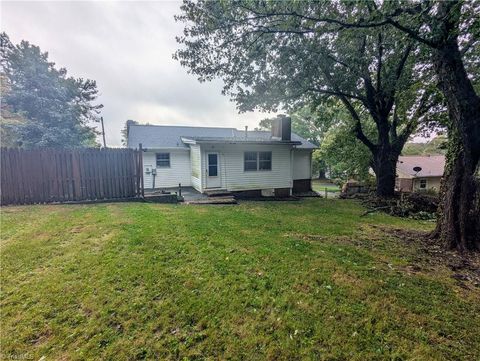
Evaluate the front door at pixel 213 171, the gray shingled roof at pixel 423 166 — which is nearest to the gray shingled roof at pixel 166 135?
the front door at pixel 213 171

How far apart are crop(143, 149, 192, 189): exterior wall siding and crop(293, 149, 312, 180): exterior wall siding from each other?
278 inches

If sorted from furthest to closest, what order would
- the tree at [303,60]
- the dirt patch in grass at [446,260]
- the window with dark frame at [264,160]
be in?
the window with dark frame at [264,160]
the tree at [303,60]
the dirt patch in grass at [446,260]

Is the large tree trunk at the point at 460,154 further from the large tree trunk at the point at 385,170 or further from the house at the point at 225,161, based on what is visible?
the house at the point at 225,161

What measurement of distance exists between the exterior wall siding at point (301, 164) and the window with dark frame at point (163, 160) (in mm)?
8297

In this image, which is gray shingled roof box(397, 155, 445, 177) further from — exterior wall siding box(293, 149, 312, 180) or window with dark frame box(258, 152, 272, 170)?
window with dark frame box(258, 152, 272, 170)

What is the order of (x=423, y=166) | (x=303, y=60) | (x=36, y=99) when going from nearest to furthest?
(x=303, y=60)
(x=36, y=99)
(x=423, y=166)

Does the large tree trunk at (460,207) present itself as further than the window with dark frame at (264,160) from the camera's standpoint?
No

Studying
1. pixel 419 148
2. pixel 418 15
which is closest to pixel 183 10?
pixel 418 15

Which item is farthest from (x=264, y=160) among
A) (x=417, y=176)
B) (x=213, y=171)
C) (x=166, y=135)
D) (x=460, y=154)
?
(x=417, y=176)

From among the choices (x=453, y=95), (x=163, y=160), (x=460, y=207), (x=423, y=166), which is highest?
(x=453, y=95)

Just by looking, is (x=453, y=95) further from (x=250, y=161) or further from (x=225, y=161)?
(x=225, y=161)

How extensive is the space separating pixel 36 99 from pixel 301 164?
18218mm

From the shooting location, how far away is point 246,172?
474 inches

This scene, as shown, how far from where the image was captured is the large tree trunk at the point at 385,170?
37.2 ft
